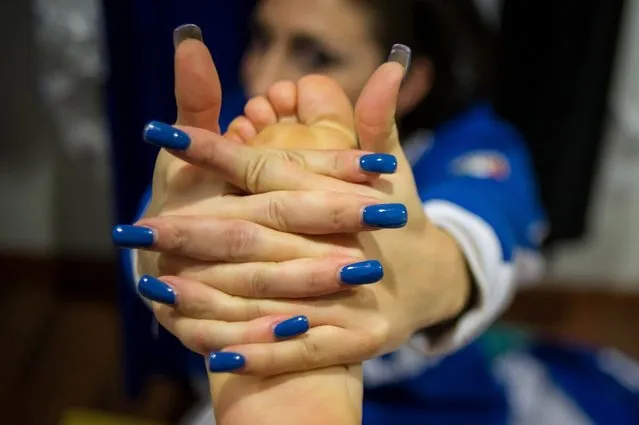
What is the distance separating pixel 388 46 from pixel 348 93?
0.09ft

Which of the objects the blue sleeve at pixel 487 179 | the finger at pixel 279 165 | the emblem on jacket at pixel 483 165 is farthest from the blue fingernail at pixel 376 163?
the emblem on jacket at pixel 483 165

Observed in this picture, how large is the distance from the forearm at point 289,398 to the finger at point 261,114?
0.11 m

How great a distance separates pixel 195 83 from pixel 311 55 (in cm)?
9

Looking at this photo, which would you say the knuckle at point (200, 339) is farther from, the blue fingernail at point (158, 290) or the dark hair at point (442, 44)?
the dark hair at point (442, 44)

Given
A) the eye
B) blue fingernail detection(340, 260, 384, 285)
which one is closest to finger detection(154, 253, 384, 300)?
blue fingernail detection(340, 260, 384, 285)

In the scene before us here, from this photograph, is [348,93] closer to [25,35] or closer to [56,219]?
[25,35]

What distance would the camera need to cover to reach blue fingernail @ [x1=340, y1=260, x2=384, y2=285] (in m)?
0.32

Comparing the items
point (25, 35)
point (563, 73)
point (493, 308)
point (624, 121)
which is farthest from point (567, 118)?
point (25, 35)

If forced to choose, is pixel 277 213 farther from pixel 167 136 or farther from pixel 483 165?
pixel 483 165

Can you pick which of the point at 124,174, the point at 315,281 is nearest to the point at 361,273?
the point at 315,281

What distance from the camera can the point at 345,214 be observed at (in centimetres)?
31

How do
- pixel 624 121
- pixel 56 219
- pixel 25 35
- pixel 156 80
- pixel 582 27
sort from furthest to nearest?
pixel 624 121, pixel 56 219, pixel 582 27, pixel 25 35, pixel 156 80

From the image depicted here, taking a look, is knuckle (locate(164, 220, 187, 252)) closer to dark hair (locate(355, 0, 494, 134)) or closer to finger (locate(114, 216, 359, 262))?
finger (locate(114, 216, 359, 262))

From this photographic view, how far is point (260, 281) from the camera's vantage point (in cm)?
32
